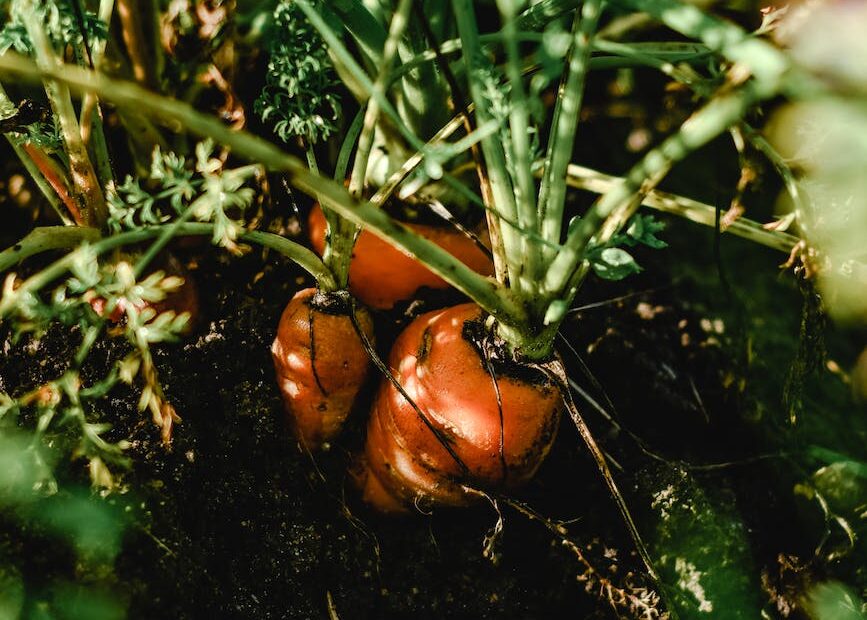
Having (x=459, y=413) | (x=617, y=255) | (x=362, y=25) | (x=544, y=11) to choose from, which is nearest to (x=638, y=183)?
(x=617, y=255)

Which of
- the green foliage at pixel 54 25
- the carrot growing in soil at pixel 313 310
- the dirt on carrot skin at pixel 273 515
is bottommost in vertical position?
the dirt on carrot skin at pixel 273 515

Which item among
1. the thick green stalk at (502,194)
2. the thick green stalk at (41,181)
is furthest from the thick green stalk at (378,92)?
the thick green stalk at (41,181)

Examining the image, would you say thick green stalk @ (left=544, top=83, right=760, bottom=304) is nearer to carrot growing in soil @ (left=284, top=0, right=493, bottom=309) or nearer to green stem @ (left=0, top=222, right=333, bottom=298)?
carrot growing in soil @ (left=284, top=0, right=493, bottom=309)

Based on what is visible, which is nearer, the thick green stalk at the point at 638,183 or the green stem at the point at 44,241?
the thick green stalk at the point at 638,183

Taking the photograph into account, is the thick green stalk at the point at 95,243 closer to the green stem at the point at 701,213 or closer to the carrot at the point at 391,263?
the carrot at the point at 391,263

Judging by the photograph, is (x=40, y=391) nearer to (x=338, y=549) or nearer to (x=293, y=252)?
(x=293, y=252)

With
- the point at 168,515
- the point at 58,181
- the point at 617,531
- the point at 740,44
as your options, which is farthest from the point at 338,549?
the point at 740,44
